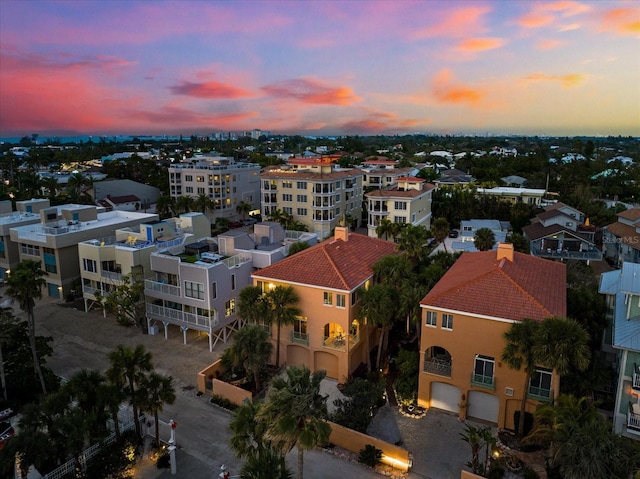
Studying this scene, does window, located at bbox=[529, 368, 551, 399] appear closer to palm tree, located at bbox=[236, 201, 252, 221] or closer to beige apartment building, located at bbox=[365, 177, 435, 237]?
beige apartment building, located at bbox=[365, 177, 435, 237]

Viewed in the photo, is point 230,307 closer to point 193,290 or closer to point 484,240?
point 193,290

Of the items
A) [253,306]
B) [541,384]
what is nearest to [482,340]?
[541,384]

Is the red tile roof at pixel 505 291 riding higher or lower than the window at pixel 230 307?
higher

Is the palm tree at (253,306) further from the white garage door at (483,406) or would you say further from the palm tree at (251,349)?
the white garage door at (483,406)

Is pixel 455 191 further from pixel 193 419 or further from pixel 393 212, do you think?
pixel 193 419

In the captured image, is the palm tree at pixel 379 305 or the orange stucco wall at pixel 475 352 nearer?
the orange stucco wall at pixel 475 352

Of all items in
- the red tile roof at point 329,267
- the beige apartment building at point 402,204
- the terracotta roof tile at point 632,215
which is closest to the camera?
the red tile roof at point 329,267

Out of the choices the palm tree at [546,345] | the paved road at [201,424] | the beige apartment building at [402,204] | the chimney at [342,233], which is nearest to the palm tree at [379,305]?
the paved road at [201,424]
